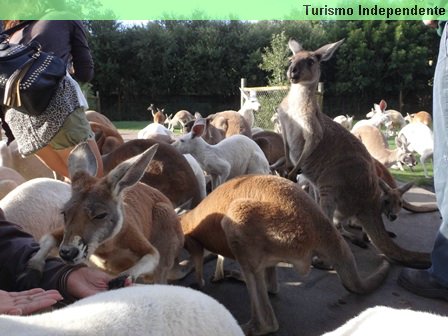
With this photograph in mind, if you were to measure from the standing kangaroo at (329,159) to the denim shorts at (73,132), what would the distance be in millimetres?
1605

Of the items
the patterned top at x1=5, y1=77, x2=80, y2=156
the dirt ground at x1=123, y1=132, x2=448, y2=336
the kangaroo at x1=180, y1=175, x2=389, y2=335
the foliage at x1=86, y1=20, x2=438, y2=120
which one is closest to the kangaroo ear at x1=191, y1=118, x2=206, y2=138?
the dirt ground at x1=123, y1=132, x2=448, y2=336

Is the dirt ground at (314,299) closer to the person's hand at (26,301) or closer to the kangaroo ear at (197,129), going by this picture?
the person's hand at (26,301)

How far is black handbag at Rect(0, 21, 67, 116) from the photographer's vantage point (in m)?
1.70

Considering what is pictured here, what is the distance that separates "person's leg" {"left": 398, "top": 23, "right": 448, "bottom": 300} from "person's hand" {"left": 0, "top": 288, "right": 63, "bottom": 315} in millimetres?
1674

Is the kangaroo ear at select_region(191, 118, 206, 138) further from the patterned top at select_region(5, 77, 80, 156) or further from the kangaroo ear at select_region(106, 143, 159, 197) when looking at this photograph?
the kangaroo ear at select_region(106, 143, 159, 197)

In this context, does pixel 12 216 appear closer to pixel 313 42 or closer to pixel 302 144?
pixel 302 144

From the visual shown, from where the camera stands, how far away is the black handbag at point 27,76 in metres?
1.70

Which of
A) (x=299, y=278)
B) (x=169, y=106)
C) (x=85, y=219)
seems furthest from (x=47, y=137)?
(x=169, y=106)

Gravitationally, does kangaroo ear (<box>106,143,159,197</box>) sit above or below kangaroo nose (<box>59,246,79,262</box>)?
above

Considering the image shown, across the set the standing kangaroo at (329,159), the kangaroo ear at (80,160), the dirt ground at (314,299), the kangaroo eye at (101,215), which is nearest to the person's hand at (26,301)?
the kangaroo eye at (101,215)

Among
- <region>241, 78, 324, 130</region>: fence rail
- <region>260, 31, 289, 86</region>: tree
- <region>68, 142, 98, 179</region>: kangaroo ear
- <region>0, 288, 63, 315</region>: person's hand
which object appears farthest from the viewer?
<region>260, 31, 289, 86</region>: tree

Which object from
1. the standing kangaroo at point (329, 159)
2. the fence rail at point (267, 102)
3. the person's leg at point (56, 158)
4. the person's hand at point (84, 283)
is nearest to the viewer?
the person's hand at point (84, 283)

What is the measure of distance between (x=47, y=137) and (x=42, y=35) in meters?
0.91

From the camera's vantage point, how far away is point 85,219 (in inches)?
63.2
